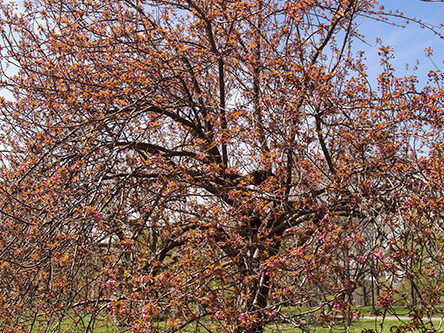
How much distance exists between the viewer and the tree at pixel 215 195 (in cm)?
321

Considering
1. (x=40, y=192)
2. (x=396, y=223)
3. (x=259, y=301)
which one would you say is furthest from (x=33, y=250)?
(x=396, y=223)

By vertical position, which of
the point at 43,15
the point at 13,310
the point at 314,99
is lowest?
the point at 13,310

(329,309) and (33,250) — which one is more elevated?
(33,250)

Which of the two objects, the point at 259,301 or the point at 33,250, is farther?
the point at 259,301

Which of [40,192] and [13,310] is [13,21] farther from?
[13,310]

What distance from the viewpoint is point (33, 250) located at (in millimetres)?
3418

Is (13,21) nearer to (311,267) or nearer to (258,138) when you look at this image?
(258,138)

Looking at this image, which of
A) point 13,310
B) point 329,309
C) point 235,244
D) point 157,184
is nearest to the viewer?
point 329,309

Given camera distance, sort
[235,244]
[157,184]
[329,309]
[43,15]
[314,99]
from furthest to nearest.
Answer: [43,15] → [314,99] → [157,184] → [235,244] → [329,309]

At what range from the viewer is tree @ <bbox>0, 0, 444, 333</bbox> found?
3.21 meters

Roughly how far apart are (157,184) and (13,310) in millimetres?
1609

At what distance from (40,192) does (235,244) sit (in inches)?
74.7

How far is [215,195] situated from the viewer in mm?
3732

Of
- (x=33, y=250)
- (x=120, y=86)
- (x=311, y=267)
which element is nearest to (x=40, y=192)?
(x=33, y=250)
